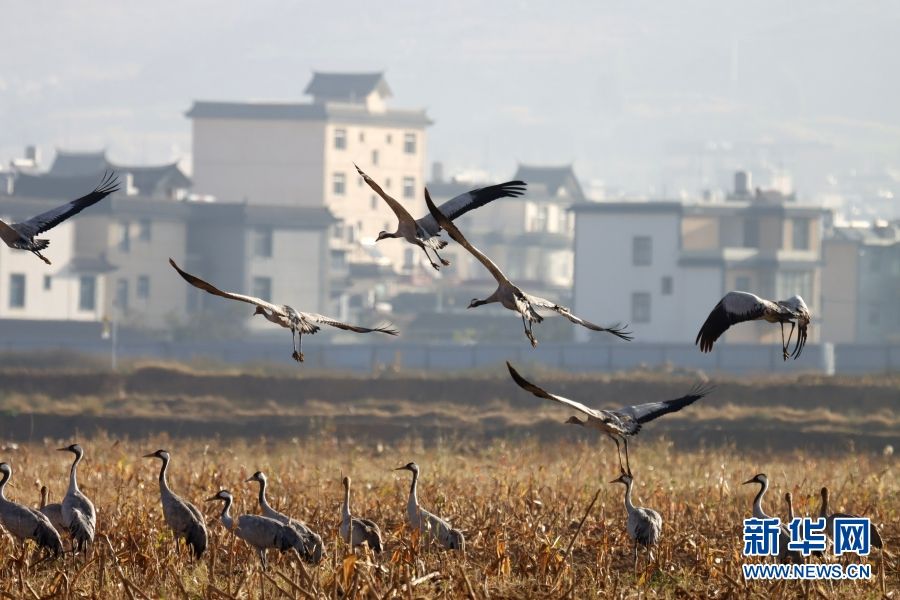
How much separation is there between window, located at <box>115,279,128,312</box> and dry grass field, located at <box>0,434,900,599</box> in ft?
220

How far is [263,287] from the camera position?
10019 centimetres

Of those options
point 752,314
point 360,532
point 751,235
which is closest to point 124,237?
point 751,235

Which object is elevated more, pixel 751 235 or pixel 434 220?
pixel 751 235

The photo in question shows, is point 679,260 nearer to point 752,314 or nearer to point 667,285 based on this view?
point 667,285

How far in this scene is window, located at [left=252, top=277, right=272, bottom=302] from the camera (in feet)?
326

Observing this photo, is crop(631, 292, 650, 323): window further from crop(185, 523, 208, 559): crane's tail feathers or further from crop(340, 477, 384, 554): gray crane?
crop(185, 523, 208, 559): crane's tail feathers

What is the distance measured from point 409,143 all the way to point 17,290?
6013 cm

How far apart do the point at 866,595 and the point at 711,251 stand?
251ft

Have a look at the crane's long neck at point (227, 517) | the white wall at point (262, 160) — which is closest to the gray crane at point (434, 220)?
the crane's long neck at point (227, 517)

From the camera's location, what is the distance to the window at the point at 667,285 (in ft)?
298

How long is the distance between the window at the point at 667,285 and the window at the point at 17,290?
34.6 metres

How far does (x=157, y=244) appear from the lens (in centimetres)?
9725

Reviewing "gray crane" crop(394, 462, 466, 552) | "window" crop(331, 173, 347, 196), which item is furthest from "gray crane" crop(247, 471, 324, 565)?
"window" crop(331, 173, 347, 196)

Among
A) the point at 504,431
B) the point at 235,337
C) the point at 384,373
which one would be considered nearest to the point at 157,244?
the point at 235,337
